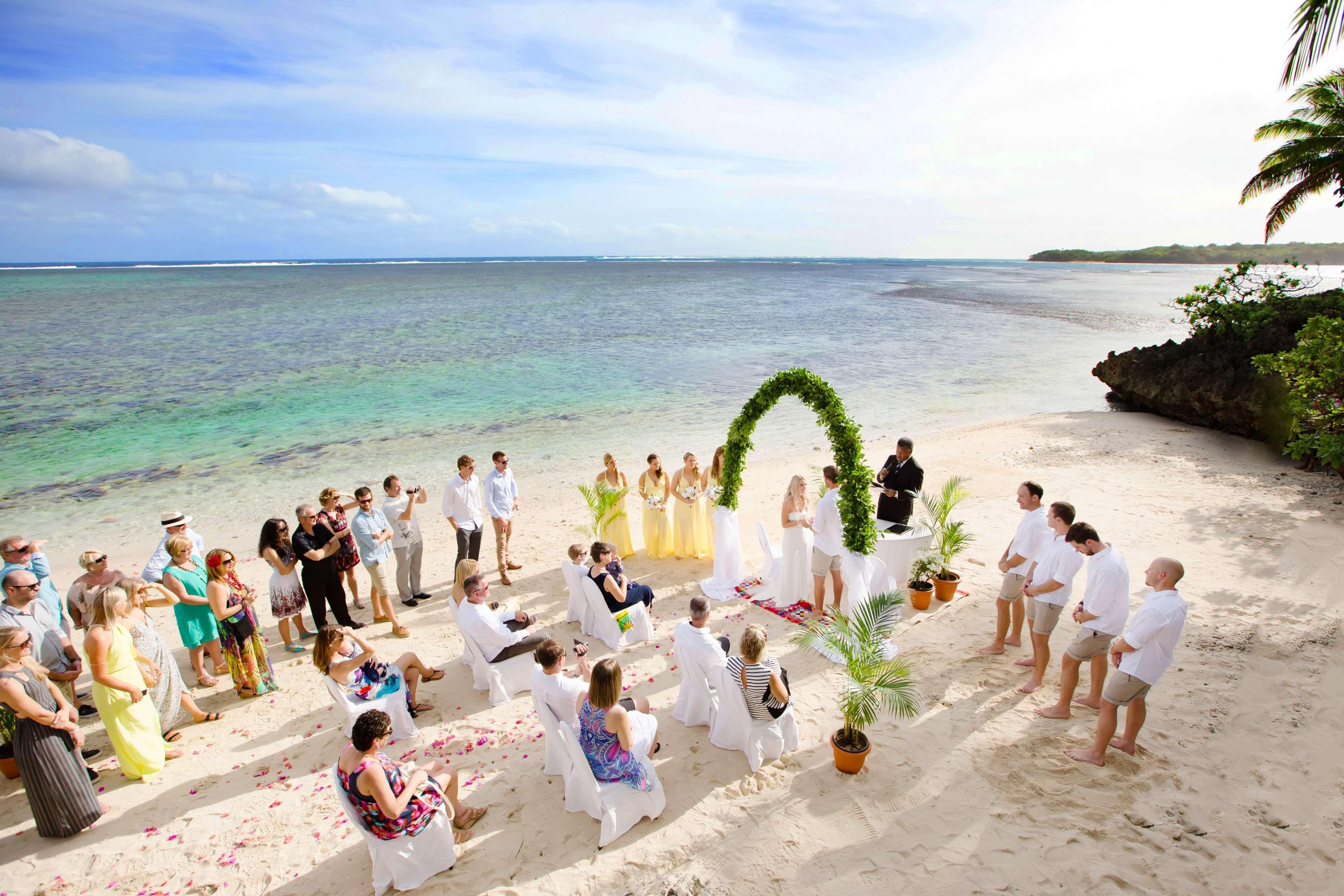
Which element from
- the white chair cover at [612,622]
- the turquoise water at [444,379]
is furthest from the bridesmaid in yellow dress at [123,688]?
the turquoise water at [444,379]

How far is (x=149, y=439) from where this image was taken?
20234mm

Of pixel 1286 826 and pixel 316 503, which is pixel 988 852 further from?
pixel 316 503

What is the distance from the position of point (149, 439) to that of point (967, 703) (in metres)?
24.0

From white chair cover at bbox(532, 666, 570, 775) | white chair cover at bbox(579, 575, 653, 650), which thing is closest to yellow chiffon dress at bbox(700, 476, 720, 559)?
white chair cover at bbox(579, 575, 653, 650)

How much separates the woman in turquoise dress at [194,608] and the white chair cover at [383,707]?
2.18 meters

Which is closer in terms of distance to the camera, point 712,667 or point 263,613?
point 712,667

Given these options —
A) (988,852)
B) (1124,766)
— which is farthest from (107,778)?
(1124,766)

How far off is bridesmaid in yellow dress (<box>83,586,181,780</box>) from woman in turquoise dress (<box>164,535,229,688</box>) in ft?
3.41

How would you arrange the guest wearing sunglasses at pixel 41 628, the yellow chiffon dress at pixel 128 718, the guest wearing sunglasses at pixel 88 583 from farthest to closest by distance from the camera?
the guest wearing sunglasses at pixel 88 583 < the guest wearing sunglasses at pixel 41 628 < the yellow chiffon dress at pixel 128 718

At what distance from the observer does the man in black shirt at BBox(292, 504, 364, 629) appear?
8.19 metres

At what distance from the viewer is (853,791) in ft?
18.7

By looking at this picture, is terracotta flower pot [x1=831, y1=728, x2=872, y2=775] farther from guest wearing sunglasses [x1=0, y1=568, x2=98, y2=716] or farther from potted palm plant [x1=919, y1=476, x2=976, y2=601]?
guest wearing sunglasses [x1=0, y1=568, x2=98, y2=716]

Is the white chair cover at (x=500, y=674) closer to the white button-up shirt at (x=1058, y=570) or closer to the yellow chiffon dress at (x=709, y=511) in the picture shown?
the yellow chiffon dress at (x=709, y=511)

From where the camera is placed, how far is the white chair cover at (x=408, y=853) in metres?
4.81
